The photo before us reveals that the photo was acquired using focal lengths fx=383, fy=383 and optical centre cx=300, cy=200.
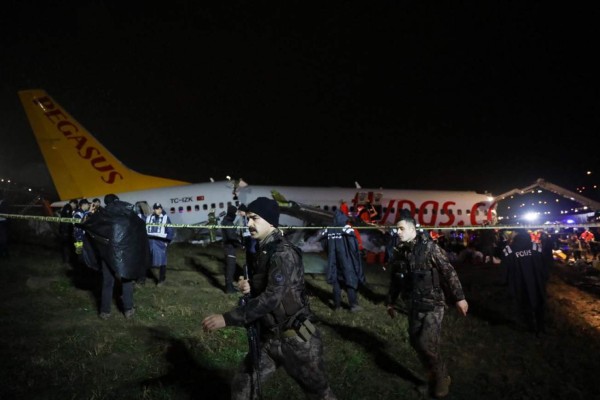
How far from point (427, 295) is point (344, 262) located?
3725 mm

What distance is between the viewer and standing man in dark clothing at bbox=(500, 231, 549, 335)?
725 centimetres

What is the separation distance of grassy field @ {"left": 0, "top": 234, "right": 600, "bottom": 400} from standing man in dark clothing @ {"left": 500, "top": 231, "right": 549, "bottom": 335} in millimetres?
450

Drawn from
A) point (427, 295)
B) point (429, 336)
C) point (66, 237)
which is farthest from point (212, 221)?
point (429, 336)

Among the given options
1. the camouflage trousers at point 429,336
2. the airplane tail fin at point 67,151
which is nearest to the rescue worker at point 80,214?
the camouflage trousers at point 429,336

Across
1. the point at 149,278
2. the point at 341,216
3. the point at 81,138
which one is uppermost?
the point at 81,138

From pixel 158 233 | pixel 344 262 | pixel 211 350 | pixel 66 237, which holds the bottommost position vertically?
pixel 211 350

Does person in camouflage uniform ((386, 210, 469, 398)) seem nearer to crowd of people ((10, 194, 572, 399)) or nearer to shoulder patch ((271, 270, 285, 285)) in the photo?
crowd of people ((10, 194, 572, 399))

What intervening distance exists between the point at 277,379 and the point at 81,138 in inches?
713

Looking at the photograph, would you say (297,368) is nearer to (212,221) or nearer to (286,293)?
(286,293)

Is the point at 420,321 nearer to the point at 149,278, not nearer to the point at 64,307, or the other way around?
the point at 64,307

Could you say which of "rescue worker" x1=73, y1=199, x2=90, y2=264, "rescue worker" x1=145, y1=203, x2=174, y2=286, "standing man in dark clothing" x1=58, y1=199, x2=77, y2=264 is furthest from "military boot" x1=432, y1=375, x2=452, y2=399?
"standing man in dark clothing" x1=58, y1=199, x2=77, y2=264

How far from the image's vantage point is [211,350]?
19.1ft

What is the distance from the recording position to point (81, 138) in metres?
18.8

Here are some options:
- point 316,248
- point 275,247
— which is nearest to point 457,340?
point 275,247
